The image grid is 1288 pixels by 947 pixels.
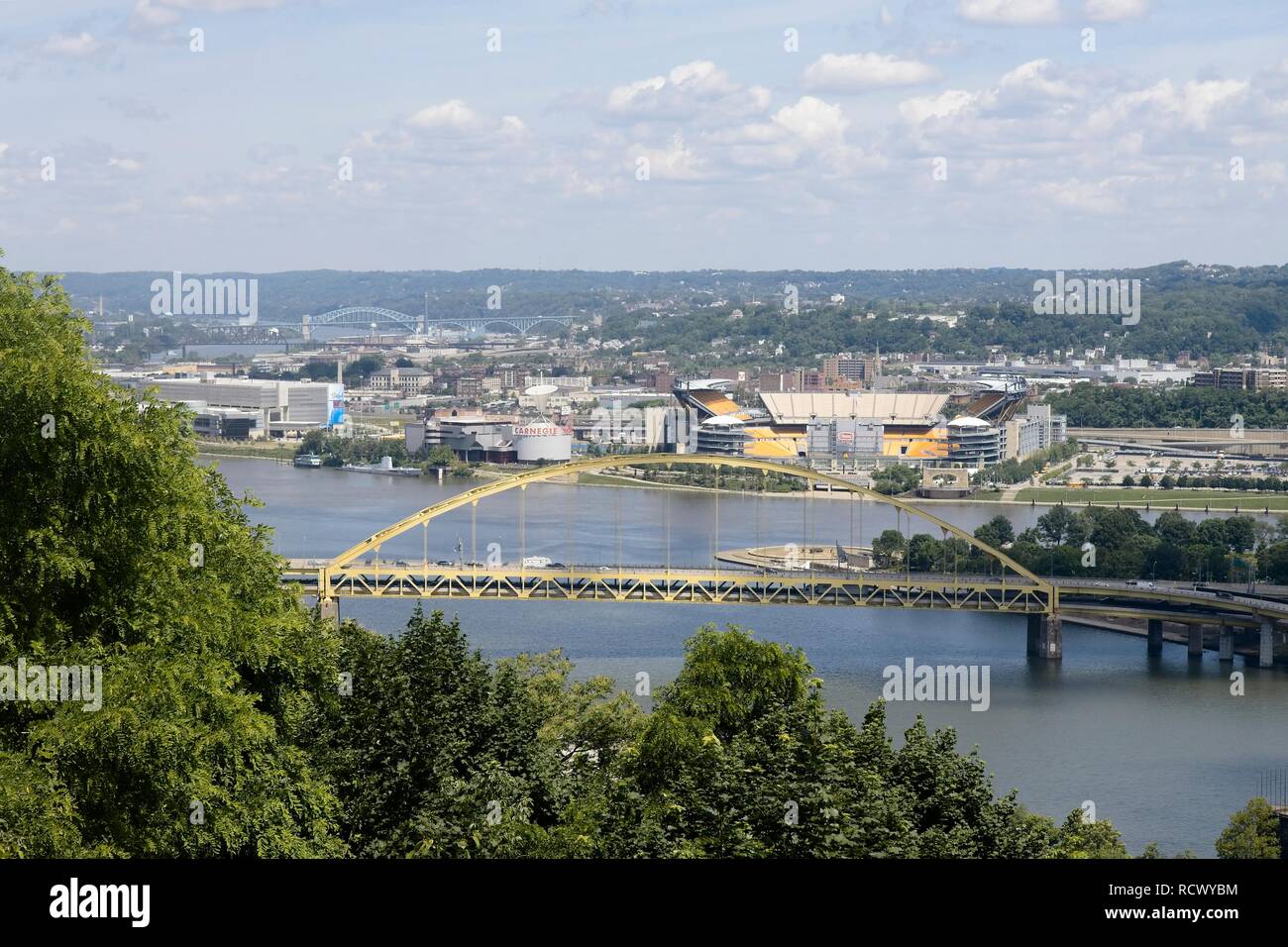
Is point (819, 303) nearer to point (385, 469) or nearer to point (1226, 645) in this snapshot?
point (385, 469)

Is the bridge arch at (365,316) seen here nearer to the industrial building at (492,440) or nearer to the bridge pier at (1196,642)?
the industrial building at (492,440)

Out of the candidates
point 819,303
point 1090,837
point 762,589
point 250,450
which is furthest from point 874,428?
point 819,303

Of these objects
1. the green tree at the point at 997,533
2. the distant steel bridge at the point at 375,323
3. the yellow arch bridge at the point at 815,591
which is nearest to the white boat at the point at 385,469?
the green tree at the point at 997,533

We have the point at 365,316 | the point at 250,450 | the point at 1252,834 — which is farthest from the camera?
the point at 365,316
